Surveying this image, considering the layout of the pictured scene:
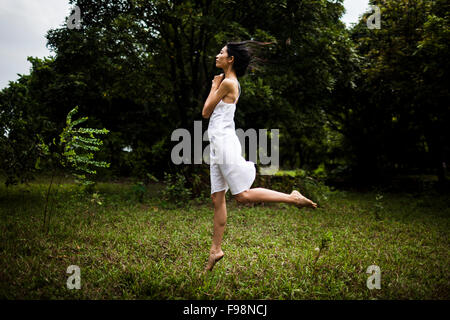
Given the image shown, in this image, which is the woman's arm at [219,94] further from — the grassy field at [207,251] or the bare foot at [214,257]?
the grassy field at [207,251]

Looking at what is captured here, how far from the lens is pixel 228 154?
2.83 meters

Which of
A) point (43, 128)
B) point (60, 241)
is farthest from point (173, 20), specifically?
point (60, 241)

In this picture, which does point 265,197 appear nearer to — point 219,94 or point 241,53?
point 219,94

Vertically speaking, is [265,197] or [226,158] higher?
[226,158]

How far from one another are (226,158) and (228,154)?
0.14 feet

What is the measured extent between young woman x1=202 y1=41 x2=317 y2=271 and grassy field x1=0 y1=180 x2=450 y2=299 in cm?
59

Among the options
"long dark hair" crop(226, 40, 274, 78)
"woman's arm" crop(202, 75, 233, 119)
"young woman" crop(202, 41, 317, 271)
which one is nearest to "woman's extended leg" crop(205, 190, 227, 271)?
"young woman" crop(202, 41, 317, 271)

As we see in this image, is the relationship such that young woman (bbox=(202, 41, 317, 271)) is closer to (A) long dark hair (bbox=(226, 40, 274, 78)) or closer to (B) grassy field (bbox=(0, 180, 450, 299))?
(A) long dark hair (bbox=(226, 40, 274, 78))

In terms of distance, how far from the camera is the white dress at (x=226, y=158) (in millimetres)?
2838

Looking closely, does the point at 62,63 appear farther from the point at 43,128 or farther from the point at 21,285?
the point at 21,285

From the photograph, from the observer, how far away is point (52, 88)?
24.6 feet

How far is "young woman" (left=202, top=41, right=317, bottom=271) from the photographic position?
2.85 metres

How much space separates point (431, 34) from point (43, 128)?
30.5 ft

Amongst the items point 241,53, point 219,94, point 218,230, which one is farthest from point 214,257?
point 241,53
